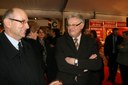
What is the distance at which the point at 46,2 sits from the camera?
13172 millimetres

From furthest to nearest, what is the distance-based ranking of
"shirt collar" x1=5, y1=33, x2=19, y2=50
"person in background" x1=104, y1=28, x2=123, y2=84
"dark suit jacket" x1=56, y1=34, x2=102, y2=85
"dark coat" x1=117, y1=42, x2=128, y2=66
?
"person in background" x1=104, y1=28, x2=123, y2=84 → "dark coat" x1=117, y1=42, x2=128, y2=66 → "dark suit jacket" x1=56, y1=34, x2=102, y2=85 → "shirt collar" x1=5, y1=33, x2=19, y2=50

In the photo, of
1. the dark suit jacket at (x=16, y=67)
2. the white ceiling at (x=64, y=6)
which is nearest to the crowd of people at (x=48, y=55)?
the dark suit jacket at (x=16, y=67)

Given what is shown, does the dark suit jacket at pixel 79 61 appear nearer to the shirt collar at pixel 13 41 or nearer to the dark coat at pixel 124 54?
the shirt collar at pixel 13 41

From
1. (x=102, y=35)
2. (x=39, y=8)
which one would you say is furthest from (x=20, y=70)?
(x=39, y=8)

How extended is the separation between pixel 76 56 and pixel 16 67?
1077 millimetres

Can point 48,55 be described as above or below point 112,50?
above

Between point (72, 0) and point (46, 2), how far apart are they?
1.36 meters

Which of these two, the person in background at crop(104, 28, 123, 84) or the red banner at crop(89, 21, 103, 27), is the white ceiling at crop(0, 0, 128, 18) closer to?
the red banner at crop(89, 21, 103, 27)

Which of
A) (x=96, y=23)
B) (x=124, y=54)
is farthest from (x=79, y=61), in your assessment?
(x=96, y=23)

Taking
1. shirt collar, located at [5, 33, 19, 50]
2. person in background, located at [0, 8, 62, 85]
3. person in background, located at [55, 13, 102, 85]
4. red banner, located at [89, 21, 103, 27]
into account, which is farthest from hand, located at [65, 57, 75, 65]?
red banner, located at [89, 21, 103, 27]

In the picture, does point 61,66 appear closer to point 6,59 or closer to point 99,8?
point 6,59

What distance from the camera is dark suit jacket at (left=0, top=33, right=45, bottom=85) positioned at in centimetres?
203

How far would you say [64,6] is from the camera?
549 inches

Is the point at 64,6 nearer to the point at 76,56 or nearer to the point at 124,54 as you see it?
the point at 124,54
